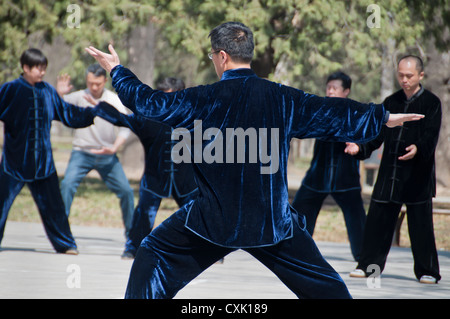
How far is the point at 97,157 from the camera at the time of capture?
9172mm

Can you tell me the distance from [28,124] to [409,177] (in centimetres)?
379

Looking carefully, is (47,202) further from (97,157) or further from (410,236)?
(410,236)

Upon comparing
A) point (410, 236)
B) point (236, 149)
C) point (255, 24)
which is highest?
point (255, 24)

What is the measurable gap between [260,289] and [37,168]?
2797 mm

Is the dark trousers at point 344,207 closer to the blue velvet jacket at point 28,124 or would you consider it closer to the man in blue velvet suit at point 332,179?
the man in blue velvet suit at point 332,179

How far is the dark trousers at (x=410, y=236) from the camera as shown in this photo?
706 centimetres

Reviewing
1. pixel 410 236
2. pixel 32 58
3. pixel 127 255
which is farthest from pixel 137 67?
pixel 410 236

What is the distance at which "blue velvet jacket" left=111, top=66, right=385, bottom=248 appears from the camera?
4.04 meters

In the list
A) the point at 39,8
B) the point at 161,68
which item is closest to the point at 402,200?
the point at 39,8

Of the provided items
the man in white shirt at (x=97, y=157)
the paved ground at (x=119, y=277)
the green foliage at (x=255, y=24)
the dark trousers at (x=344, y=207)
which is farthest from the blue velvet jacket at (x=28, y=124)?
the green foliage at (x=255, y=24)

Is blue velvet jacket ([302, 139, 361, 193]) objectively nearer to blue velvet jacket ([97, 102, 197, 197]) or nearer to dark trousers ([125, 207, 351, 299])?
blue velvet jacket ([97, 102, 197, 197])

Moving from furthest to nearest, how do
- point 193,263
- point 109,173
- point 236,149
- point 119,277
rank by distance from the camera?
point 109,173 → point 119,277 → point 193,263 → point 236,149

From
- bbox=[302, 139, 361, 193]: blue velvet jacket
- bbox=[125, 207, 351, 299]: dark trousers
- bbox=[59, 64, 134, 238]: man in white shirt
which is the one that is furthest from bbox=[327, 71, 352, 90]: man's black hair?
bbox=[125, 207, 351, 299]: dark trousers

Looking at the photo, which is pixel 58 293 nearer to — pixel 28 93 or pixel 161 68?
pixel 28 93
